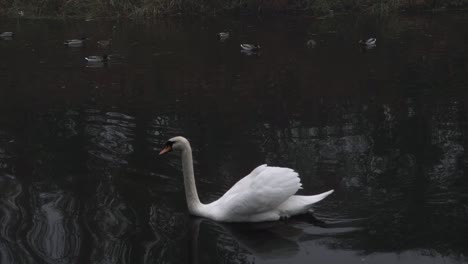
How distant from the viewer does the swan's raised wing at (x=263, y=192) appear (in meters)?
6.49

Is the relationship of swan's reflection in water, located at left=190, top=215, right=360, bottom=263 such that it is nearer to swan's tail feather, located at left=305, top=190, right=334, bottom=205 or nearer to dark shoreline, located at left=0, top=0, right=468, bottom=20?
swan's tail feather, located at left=305, top=190, right=334, bottom=205

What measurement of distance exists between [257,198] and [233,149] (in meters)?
2.69

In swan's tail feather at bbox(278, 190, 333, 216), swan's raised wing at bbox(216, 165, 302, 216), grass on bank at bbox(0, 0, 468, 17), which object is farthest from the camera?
grass on bank at bbox(0, 0, 468, 17)

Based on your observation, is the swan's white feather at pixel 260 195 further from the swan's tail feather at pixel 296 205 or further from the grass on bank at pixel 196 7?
the grass on bank at pixel 196 7

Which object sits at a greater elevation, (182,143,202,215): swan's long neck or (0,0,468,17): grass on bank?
(182,143,202,215): swan's long neck

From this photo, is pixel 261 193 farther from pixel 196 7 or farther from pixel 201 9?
pixel 196 7

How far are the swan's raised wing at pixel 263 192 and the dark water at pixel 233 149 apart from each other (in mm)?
209

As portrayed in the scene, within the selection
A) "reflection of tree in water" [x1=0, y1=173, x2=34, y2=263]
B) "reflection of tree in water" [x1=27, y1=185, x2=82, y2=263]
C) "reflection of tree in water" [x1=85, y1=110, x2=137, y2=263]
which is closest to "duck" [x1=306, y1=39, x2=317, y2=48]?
"reflection of tree in water" [x1=85, y1=110, x2=137, y2=263]

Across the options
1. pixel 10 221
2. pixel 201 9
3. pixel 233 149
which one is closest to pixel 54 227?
pixel 10 221

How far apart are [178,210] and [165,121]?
400 cm

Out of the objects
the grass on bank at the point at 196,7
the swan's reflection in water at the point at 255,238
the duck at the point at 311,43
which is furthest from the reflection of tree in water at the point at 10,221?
the grass on bank at the point at 196,7

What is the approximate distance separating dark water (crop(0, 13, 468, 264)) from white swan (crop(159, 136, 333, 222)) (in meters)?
0.13

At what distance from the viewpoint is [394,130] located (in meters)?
9.85

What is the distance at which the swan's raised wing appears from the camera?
21.3 ft
